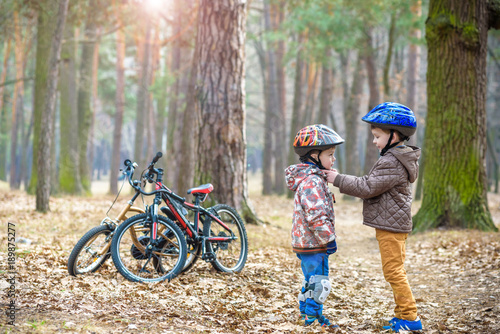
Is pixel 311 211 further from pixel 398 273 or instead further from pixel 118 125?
pixel 118 125

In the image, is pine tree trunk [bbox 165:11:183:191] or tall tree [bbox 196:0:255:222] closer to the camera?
tall tree [bbox 196:0:255:222]

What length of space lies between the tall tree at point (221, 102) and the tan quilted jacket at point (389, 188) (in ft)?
16.3

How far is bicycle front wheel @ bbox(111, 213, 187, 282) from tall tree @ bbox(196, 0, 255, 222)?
3428mm

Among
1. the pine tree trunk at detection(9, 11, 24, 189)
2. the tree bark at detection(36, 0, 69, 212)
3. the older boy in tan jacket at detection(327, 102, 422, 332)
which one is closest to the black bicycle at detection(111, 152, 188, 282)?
the older boy in tan jacket at detection(327, 102, 422, 332)

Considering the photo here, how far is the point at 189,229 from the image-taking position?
5.80 metres

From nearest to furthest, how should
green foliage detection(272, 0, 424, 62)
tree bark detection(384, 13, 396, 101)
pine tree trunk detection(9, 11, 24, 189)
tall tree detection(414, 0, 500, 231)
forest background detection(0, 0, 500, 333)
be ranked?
forest background detection(0, 0, 500, 333) → tall tree detection(414, 0, 500, 231) → green foliage detection(272, 0, 424, 62) → tree bark detection(384, 13, 396, 101) → pine tree trunk detection(9, 11, 24, 189)

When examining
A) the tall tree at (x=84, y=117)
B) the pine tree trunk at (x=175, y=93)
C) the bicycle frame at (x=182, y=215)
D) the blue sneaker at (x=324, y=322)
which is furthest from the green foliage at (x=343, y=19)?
the blue sneaker at (x=324, y=322)

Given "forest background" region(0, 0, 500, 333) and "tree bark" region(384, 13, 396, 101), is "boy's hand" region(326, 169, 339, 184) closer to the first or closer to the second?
"forest background" region(0, 0, 500, 333)

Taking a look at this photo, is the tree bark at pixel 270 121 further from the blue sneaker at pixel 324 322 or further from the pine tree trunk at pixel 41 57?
the blue sneaker at pixel 324 322

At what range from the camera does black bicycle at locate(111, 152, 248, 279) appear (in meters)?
5.46

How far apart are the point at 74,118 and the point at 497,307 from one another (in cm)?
1837

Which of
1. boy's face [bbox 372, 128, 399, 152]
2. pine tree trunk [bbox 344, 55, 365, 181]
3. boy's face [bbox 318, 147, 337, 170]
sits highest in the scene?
pine tree trunk [bbox 344, 55, 365, 181]

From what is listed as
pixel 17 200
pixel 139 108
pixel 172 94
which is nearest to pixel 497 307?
pixel 17 200

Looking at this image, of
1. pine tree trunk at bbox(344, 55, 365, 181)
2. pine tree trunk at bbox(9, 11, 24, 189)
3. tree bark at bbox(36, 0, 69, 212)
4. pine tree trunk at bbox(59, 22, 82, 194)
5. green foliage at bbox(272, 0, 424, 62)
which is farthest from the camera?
pine tree trunk at bbox(9, 11, 24, 189)
